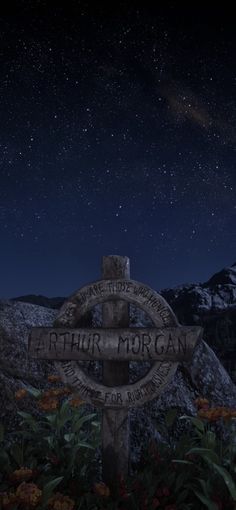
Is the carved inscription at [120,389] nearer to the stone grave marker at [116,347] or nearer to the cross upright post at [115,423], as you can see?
the stone grave marker at [116,347]

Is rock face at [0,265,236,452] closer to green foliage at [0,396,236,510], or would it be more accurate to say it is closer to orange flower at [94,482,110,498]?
green foliage at [0,396,236,510]

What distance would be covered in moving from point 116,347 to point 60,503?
1464 mm

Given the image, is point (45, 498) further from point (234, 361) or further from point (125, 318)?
point (234, 361)

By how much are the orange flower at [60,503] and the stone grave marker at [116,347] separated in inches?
36.4

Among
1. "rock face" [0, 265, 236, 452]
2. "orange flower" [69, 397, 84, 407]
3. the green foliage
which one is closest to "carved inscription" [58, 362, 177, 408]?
"orange flower" [69, 397, 84, 407]

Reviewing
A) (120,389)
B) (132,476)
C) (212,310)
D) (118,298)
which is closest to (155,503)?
(132,476)

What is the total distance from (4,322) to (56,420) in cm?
198

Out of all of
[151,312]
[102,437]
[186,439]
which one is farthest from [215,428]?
[151,312]

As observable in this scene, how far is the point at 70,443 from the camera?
474 cm

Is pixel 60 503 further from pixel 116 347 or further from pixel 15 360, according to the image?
pixel 15 360

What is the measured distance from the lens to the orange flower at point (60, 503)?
353 cm

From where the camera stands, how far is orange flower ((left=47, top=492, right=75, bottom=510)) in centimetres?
353

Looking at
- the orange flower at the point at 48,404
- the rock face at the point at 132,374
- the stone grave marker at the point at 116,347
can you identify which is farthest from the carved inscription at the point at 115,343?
the rock face at the point at 132,374

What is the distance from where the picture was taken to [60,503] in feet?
11.7
